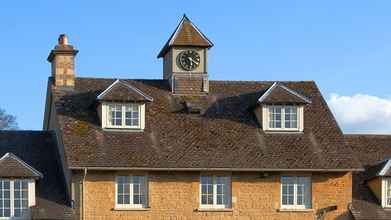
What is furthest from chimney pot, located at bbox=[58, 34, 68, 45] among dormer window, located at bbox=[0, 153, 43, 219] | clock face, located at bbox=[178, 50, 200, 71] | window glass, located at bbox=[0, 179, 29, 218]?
window glass, located at bbox=[0, 179, 29, 218]

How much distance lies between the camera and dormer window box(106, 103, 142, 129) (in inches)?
1919

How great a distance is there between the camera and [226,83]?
53.4 meters

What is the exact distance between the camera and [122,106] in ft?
160

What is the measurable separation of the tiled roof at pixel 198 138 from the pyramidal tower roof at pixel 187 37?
233cm

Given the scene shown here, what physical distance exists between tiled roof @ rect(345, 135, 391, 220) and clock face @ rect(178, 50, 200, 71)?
26.6 feet

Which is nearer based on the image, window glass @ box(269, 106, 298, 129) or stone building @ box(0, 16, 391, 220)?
stone building @ box(0, 16, 391, 220)

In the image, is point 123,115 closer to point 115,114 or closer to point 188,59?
point 115,114

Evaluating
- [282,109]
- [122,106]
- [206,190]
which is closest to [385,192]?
[282,109]

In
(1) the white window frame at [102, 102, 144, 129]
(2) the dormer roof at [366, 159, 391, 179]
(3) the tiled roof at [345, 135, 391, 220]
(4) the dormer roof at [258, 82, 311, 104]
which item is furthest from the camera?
(4) the dormer roof at [258, 82, 311, 104]

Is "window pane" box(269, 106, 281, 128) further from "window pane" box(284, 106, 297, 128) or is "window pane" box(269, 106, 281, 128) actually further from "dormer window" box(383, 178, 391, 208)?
"dormer window" box(383, 178, 391, 208)

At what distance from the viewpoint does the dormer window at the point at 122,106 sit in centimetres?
4853

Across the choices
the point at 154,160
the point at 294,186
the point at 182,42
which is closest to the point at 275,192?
the point at 294,186

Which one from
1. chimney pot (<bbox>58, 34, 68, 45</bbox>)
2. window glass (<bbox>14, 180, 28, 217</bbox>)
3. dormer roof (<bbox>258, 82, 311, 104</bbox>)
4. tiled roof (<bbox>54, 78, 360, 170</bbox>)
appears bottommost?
window glass (<bbox>14, 180, 28, 217</bbox>)

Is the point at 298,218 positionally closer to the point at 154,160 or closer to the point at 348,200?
the point at 348,200
